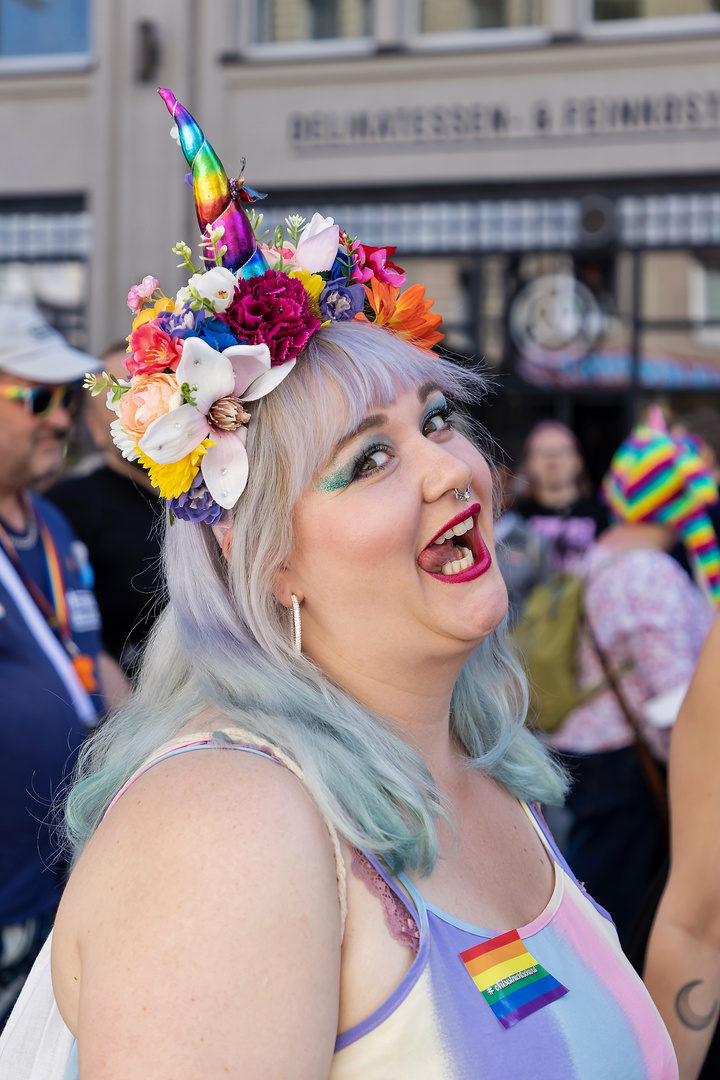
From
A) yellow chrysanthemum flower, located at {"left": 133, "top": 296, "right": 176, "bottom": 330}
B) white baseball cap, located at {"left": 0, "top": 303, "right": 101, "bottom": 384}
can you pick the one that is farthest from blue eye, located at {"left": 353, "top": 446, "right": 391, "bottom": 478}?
white baseball cap, located at {"left": 0, "top": 303, "right": 101, "bottom": 384}

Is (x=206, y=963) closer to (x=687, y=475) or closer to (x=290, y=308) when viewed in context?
(x=290, y=308)

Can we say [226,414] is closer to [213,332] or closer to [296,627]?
[213,332]

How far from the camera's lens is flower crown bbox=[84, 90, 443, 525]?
146cm

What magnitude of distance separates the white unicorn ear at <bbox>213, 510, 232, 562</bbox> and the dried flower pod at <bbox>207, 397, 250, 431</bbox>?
0.12m

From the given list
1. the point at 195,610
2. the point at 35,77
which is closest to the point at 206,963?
the point at 195,610

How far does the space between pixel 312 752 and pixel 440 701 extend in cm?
34

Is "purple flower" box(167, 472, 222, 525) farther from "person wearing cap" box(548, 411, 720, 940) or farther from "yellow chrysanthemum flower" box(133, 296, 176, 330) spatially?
"person wearing cap" box(548, 411, 720, 940)

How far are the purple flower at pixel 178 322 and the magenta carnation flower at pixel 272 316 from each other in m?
0.04

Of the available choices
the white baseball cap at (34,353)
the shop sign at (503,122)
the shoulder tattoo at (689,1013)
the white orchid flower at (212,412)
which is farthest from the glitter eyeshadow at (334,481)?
the shop sign at (503,122)

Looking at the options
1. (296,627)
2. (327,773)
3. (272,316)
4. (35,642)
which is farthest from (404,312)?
(35,642)

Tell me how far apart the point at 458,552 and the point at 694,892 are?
33.0 inches

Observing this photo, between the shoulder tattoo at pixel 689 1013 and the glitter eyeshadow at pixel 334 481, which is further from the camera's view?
the shoulder tattoo at pixel 689 1013

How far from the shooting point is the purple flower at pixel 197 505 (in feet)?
4.90

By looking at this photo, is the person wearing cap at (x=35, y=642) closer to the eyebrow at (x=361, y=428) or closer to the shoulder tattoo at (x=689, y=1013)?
the eyebrow at (x=361, y=428)
